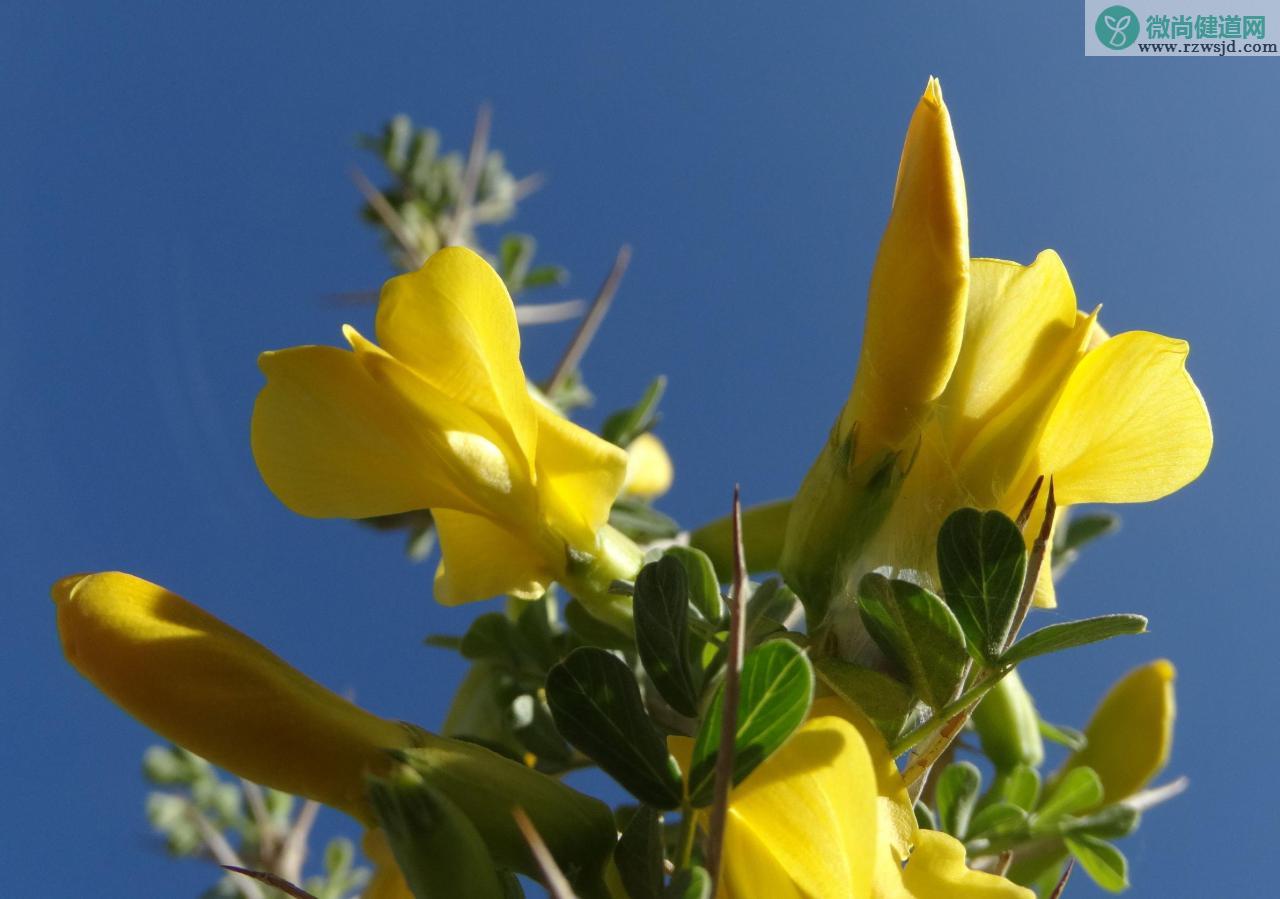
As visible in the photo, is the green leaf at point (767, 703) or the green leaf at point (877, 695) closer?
the green leaf at point (767, 703)

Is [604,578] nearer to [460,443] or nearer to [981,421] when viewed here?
[460,443]

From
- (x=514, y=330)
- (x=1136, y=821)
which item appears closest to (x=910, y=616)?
(x=514, y=330)

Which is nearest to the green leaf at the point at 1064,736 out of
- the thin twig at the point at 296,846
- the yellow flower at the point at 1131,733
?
the yellow flower at the point at 1131,733

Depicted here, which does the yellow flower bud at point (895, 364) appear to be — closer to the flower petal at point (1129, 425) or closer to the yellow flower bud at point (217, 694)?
the flower petal at point (1129, 425)

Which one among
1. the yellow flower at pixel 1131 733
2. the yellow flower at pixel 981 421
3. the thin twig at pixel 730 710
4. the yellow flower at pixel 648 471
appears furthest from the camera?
the yellow flower at pixel 648 471

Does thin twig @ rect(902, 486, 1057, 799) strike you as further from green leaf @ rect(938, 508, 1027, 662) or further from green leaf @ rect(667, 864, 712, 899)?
green leaf @ rect(667, 864, 712, 899)
